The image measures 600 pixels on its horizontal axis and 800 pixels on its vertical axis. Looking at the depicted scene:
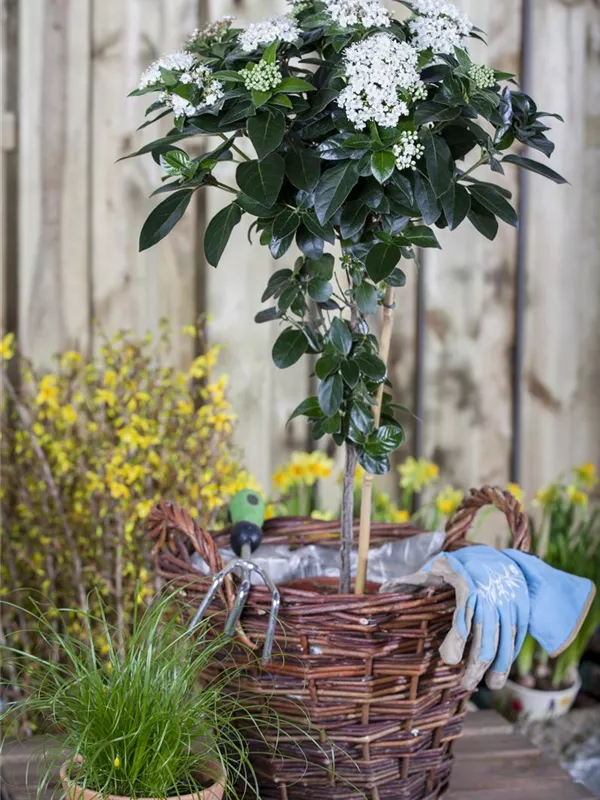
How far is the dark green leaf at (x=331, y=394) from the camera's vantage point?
1239 mm

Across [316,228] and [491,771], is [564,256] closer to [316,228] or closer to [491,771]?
[491,771]

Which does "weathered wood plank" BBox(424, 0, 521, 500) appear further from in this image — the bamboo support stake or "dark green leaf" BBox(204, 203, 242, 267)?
"dark green leaf" BBox(204, 203, 242, 267)

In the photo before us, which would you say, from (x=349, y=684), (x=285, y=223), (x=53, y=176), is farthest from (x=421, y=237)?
(x=53, y=176)

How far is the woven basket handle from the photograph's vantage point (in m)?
1.37

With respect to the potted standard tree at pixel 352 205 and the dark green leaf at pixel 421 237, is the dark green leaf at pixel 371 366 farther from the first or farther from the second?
the dark green leaf at pixel 421 237

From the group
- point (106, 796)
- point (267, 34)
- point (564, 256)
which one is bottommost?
point (106, 796)

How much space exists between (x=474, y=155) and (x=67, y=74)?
3.26ft

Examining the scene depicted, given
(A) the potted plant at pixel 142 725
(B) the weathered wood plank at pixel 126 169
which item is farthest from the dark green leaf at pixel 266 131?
(B) the weathered wood plank at pixel 126 169

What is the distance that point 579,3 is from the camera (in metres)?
2.67

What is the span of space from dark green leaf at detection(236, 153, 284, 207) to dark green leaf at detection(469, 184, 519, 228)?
9.5 inches

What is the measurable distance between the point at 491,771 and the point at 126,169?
1590mm

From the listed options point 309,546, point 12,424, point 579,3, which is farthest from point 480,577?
point 579,3

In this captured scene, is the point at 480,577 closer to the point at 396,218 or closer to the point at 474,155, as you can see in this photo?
the point at 396,218

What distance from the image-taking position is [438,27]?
3.81 feet
